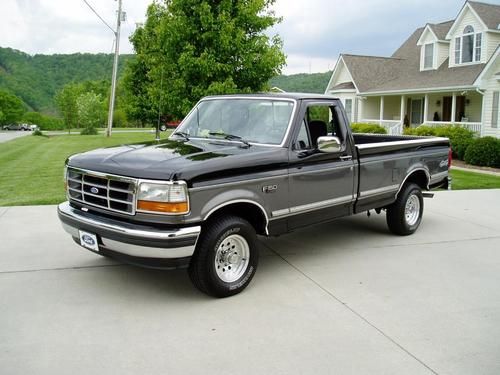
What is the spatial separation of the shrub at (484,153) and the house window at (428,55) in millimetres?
11262

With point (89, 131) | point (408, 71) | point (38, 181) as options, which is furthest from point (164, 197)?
point (89, 131)

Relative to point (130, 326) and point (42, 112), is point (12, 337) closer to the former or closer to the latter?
point (130, 326)

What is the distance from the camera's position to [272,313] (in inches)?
178

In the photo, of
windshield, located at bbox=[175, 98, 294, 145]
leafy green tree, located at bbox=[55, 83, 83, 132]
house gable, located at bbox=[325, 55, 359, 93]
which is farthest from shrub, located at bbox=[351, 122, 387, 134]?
leafy green tree, located at bbox=[55, 83, 83, 132]

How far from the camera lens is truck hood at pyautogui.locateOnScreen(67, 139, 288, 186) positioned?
4418 millimetres

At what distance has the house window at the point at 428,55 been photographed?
2755 cm

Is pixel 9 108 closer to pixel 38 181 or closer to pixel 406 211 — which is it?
pixel 38 181

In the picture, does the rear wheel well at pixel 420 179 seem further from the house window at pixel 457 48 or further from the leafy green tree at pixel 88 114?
the leafy green tree at pixel 88 114

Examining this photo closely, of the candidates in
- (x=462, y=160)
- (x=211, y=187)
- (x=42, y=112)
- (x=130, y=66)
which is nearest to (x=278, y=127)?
(x=211, y=187)

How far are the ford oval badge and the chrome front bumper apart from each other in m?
0.10

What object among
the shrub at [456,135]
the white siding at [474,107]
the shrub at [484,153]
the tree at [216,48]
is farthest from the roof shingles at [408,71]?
the tree at [216,48]

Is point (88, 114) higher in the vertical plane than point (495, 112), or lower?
higher

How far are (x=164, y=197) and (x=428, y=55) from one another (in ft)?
88.4

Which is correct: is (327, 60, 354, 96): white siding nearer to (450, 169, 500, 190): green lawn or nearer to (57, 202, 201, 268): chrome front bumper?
(450, 169, 500, 190): green lawn
